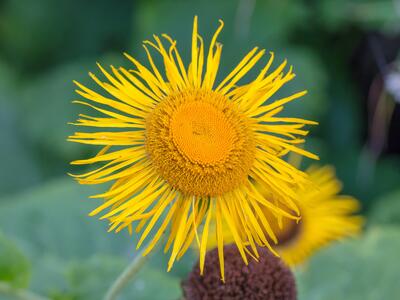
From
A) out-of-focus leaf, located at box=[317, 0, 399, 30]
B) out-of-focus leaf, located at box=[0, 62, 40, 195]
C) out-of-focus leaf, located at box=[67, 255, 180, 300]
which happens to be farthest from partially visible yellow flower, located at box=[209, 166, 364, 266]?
out-of-focus leaf, located at box=[0, 62, 40, 195]

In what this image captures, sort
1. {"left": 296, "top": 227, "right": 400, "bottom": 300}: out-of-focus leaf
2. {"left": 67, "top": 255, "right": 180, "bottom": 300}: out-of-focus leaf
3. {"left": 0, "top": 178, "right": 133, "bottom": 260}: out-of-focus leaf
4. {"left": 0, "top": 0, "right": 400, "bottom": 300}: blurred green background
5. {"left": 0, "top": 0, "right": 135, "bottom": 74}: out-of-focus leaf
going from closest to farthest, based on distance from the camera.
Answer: {"left": 67, "top": 255, "right": 180, "bottom": 300}: out-of-focus leaf, {"left": 296, "top": 227, "right": 400, "bottom": 300}: out-of-focus leaf, {"left": 0, "top": 178, "right": 133, "bottom": 260}: out-of-focus leaf, {"left": 0, "top": 0, "right": 400, "bottom": 300}: blurred green background, {"left": 0, "top": 0, "right": 135, "bottom": 74}: out-of-focus leaf

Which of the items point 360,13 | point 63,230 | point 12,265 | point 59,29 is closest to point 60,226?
point 63,230

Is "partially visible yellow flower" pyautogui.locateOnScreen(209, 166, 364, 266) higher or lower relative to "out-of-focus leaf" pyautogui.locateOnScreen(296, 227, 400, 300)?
higher

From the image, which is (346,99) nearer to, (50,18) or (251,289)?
(50,18)

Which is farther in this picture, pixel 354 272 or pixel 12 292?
pixel 354 272

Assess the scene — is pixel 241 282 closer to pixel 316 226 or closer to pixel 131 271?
pixel 131 271

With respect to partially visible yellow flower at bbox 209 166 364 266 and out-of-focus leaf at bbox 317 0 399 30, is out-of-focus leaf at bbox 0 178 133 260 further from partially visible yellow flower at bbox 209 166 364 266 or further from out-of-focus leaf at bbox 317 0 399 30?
out-of-focus leaf at bbox 317 0 399 30

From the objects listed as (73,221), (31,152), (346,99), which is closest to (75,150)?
(31,152)

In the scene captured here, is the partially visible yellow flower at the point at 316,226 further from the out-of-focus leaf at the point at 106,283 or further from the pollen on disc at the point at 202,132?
the pollen on disc at the point at 202,132
